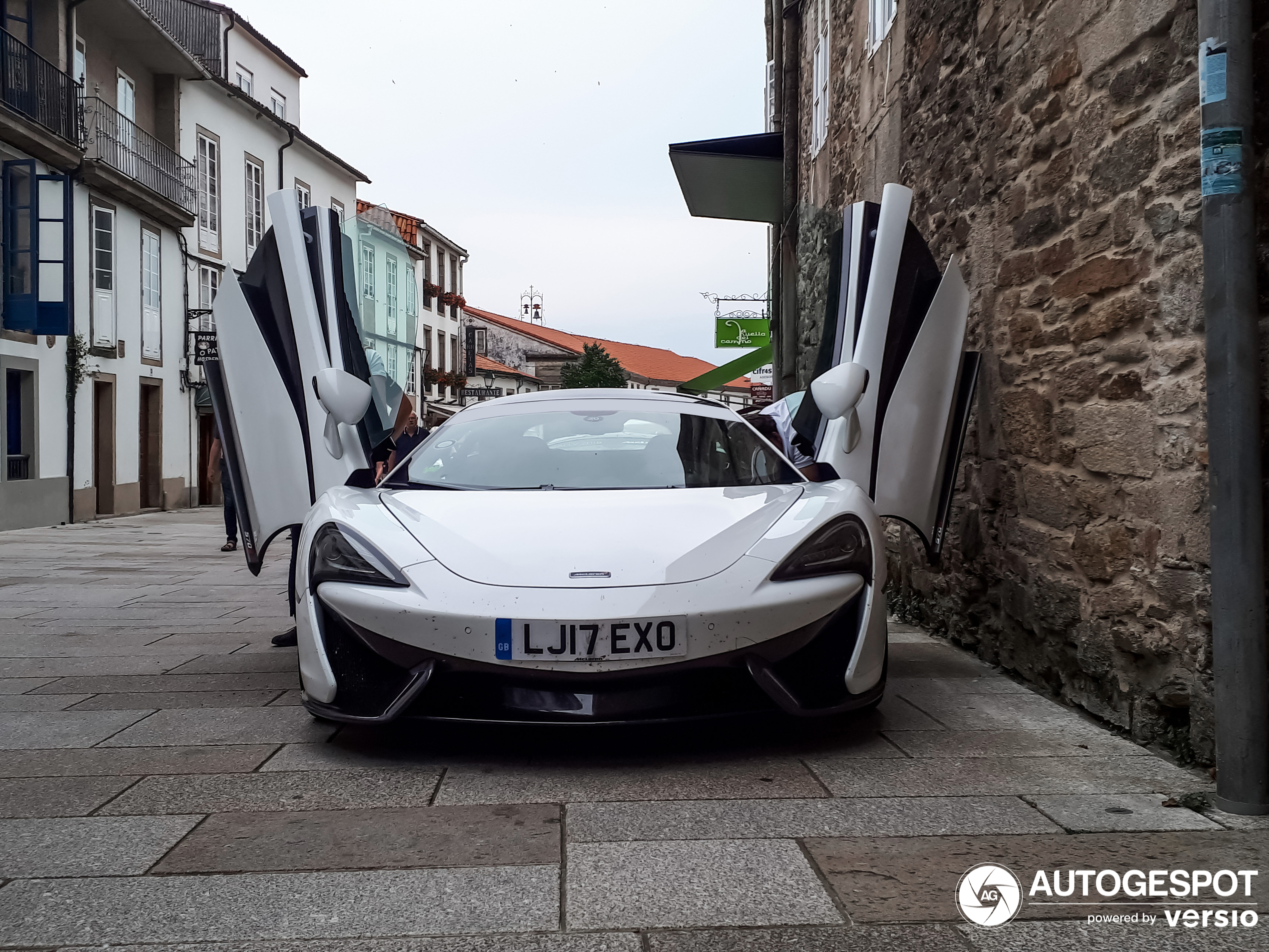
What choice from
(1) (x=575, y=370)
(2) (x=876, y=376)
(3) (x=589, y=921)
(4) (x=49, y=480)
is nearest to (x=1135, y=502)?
(2) (x=876, y=376)

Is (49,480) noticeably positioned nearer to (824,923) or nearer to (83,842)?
(83,842)

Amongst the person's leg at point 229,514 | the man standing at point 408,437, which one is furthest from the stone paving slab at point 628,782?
the person's leg at point 229,514

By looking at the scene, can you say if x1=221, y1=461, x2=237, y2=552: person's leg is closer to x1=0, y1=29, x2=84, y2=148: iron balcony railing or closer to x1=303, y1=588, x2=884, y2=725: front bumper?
x1=303, y1=588, x2=884, y2=725: front bumper

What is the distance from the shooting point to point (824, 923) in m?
2.39

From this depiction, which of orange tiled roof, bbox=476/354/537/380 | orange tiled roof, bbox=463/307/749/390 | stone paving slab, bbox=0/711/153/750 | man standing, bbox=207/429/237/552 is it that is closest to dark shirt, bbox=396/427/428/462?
man standing, bbox=207/429/237/552

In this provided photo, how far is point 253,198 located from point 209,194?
2.45m

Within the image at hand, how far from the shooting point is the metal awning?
13172 mm

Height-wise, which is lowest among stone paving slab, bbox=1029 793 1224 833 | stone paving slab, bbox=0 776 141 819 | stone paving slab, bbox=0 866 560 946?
stone paving slab, bbox=0 866 560 946

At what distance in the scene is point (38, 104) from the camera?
59.7 feet

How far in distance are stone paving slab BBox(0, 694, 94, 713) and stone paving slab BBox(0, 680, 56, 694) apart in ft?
0.25

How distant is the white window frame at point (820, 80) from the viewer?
11.5 metres

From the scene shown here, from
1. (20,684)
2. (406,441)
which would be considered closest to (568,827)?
(20,684)

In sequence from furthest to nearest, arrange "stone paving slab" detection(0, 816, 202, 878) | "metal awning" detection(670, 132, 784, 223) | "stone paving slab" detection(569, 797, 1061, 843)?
"metal awning" detection(670, 132, 784, 223), "stone paving slab" detection(569, 797, 1061, 843), "stone paving slab" detection(0, 816, 202, 878)

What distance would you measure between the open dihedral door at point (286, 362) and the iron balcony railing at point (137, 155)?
17073 mm
